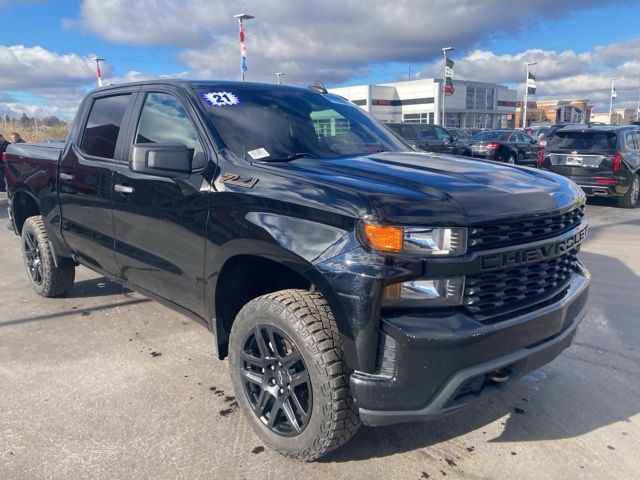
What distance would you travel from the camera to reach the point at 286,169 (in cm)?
284

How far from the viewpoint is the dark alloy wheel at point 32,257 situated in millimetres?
5376

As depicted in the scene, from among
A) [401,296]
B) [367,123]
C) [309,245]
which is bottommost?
[401,296]

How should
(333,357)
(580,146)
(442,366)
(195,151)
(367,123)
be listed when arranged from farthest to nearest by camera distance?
1. (580,146)
2. (367,123)
3. (195,151)
4. (333,357)
5. (442,366)

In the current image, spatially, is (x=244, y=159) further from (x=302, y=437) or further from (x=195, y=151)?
(x=302, y=437)

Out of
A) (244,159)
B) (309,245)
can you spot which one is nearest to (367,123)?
(244,159)

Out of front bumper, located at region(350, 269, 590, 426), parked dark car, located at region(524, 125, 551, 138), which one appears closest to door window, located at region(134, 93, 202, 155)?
front bumper, located at region(350, 269, 590, 426)

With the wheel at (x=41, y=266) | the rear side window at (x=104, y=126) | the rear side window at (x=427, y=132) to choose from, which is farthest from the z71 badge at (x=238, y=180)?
the rear side window at (x=427, y=132)

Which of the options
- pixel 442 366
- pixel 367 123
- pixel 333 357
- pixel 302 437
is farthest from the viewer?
pixel 367 123

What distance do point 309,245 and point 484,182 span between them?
932 mm

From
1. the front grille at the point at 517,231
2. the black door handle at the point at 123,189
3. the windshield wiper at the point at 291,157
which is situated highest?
the windshield wiper at the point at 291,157

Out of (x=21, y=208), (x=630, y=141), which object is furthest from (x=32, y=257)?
(x=630, y=141)

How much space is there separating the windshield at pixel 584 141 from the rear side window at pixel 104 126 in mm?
10026

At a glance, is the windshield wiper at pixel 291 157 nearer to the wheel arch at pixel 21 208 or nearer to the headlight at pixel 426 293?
the headlight at pixel 426 293

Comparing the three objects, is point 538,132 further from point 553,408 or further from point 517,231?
point 517,231
